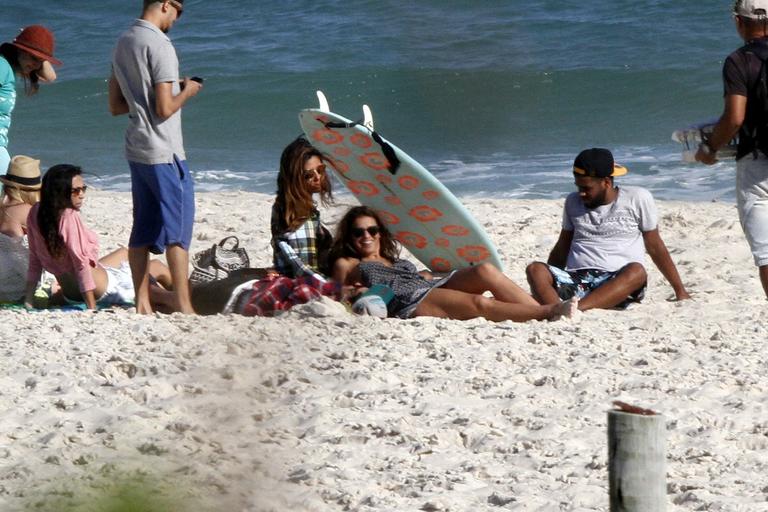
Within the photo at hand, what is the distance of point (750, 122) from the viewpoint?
4996 millimetres

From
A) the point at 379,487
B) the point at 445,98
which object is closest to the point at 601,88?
the point at 379,487

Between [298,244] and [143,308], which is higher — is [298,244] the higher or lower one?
the higher one

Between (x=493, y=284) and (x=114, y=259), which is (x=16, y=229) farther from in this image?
(x=493, y=284)

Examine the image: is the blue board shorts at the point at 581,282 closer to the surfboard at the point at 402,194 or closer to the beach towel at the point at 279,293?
the surfboard at the point at 402,194

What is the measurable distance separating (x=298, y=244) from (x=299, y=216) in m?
0.13

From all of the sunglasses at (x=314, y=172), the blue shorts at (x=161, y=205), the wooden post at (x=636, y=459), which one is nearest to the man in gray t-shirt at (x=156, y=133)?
the blue shorts at (x=161, y=205)

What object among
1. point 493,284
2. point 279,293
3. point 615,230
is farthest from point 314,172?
point 615,230

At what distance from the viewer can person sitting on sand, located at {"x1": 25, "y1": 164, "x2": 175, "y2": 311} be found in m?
5.52

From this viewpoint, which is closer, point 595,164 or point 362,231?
point 362,231

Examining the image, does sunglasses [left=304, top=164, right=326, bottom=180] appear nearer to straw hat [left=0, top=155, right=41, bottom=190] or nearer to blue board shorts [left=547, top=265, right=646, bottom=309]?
blue board shorts [left=547, top=265, right=646, bottom=309]

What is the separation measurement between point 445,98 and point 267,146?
13828mm

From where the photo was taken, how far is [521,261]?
6918 millimetres

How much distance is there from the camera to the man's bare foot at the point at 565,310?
16.4 ft

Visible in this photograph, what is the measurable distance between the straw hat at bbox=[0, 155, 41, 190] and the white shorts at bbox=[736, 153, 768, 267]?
3435 millimetres
